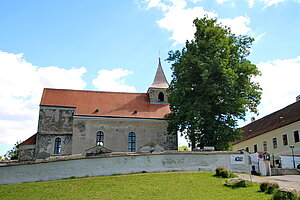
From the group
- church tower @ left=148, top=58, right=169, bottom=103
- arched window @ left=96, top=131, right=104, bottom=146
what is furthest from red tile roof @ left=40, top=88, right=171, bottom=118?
arched window @ left=96, top=131, right=104, bottom=146

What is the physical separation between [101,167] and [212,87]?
12303 millimetres

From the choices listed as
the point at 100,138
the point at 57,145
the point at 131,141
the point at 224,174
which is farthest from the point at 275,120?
the point at 57,145

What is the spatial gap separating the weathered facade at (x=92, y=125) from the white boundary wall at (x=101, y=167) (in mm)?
8163

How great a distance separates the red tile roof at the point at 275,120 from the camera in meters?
39.6

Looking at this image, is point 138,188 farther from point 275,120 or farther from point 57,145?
point 275,120

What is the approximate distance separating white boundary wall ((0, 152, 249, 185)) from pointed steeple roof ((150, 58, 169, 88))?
658 inches

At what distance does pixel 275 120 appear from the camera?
44.0 meters

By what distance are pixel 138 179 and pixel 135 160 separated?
2849mm

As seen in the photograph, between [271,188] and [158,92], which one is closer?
[271,188]

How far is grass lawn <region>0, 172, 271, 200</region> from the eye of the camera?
57.6 ft

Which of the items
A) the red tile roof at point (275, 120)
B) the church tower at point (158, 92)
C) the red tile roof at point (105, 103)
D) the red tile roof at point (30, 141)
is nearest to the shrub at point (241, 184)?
the red tile roof at point (105, 103)

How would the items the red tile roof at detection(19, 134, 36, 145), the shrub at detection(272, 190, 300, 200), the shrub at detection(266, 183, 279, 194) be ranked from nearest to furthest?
the shrub at detection(272, 190, 300, 200) → the shrub at detection(266, 183, 279, 194) → the red tile roof at detection(19, 134, 36, 145)

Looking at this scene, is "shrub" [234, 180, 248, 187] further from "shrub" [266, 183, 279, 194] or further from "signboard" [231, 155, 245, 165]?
"signboard" [231, 155, 245, 165]

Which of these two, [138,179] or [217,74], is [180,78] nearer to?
[217,74]
